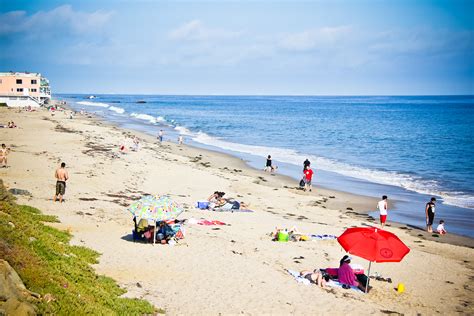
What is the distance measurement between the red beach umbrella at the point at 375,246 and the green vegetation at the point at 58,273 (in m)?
6.06

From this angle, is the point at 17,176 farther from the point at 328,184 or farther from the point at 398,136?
the point at 398,136

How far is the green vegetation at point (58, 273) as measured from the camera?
7.85 m

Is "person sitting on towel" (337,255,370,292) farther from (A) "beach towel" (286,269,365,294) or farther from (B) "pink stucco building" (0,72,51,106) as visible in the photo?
(B) "pink stucco building" (0,72,51,106)

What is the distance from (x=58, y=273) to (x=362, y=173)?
104 feet

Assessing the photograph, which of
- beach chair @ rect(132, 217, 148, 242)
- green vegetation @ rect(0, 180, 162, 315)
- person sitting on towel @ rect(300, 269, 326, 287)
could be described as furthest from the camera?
beach chair @ rect(132, 217, 148, 242)

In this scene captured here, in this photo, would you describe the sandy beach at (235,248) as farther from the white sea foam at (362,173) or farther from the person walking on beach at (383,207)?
the white sea foam at (362,173)

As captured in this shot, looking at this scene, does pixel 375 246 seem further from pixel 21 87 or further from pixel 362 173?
pixel 21 87

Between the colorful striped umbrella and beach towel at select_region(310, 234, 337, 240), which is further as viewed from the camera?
beach towel at select_region(310, 234, 337, 240)

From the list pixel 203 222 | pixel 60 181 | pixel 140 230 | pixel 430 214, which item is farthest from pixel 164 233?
pixel 430 214

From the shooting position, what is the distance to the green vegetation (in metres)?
7.85

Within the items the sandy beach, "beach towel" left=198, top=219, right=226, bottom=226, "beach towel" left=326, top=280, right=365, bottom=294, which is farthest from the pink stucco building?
"beach towel" left=326, top=280, right=365, bottom=294

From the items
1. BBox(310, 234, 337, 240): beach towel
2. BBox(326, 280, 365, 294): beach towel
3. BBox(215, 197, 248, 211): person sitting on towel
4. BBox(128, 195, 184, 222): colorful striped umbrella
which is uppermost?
BBox(128, 195, 184, 222): colorful striped umbrella

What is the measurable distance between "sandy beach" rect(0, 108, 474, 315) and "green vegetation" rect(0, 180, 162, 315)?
75 cm

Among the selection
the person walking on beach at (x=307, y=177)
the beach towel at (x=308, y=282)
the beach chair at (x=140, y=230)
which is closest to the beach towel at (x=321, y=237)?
the beach towel at (x=308, y=282)
